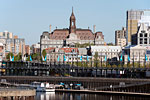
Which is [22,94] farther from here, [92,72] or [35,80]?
[92,72]

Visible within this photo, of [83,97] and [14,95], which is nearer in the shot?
[14,95]

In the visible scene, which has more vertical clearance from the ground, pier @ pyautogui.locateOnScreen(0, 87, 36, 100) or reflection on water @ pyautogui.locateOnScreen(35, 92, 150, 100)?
pier @ pyautogui.locateOnScreen(0, 87, 36, 100)

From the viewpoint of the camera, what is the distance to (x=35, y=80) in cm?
14712

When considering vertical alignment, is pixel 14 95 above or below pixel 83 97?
above

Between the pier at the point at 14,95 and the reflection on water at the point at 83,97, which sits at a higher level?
the pier at the point at 14,95

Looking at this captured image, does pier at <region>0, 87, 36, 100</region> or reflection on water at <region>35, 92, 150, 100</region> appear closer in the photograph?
pier at <region>0, 87, 36, 100</region>

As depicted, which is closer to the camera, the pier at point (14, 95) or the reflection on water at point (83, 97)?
the pier at point (14, 95)

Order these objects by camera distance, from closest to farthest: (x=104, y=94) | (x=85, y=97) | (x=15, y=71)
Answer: (x=85, y=97), (x=104, y=94), (x=15, y=71)

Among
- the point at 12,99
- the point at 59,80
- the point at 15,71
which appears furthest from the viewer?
the point at 15,71

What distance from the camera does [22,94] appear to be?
3317 inches

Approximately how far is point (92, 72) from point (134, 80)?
32.9 meters

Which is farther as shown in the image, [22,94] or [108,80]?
[108,80]

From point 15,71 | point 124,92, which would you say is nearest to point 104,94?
point 124,92

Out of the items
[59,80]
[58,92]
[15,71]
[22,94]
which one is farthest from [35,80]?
[22,94]
